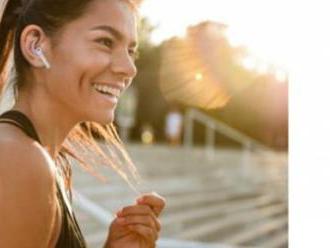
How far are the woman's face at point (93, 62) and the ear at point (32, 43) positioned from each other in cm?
2

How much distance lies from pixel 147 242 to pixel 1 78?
402 mm

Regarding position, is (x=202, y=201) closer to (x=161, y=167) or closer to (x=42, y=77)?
(x=161, y=167)

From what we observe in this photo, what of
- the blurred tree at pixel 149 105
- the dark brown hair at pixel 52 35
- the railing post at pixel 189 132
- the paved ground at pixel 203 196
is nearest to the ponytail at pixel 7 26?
the dark brown hair at pixel 52 35

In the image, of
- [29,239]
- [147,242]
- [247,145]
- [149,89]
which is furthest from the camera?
[149,89]

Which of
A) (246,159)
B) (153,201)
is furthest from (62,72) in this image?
(246,159)

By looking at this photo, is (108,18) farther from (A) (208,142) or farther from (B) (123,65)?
(A) (208,142)

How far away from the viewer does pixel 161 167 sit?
954cm

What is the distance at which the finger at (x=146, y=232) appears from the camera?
113 cm

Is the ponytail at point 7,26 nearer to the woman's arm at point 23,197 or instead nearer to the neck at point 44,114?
the neck at point 44,114

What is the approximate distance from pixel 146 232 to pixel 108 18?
1.22ft

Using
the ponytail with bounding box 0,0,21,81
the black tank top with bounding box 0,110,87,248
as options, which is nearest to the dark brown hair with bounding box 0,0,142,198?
the ponytail with bounding box 0,0,21,81

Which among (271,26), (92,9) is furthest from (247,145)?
(92,9)

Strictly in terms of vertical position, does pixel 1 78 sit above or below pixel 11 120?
above

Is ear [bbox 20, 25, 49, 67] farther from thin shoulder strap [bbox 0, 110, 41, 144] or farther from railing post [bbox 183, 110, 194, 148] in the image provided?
railing post [bbox 183, 110, 194, 148]
